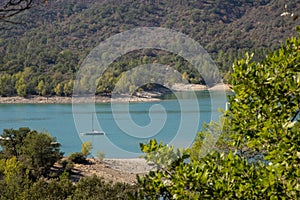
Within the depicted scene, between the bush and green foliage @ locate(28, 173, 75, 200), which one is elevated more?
green foliage @ locate(28, 173, 75, 200)

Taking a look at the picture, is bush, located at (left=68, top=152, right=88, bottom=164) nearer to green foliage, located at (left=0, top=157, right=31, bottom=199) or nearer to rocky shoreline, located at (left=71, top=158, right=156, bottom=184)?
rocky shoreline, located at (left=71, top=158, right=156, bottom=184)

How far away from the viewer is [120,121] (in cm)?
3388

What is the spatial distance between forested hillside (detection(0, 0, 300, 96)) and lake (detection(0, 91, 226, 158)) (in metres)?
5.96

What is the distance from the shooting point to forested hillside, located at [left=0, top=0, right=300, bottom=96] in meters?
55.1

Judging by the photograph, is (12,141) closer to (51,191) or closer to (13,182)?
(13,182)

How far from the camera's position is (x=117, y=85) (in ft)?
165

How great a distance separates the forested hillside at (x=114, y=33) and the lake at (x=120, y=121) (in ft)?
19.5

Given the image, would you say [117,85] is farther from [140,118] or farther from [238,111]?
[238,111]

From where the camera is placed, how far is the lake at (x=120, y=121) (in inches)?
1059

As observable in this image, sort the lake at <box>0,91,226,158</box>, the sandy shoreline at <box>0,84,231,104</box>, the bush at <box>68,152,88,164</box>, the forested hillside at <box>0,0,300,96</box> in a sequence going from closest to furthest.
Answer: the bush at <box>68,152,88,164</box>, the lake at <box>0,91,226,158</box>, the sandy shoreline at <box>0,84,231,104</box>, the forested hillside at <box>0,0,300,96</box>

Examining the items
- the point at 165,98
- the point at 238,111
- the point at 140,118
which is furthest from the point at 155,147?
the point at 165,98

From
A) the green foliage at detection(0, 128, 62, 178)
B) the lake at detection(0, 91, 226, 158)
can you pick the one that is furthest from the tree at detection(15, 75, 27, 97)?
the green foliage at detection(0, 128, 62, 178)

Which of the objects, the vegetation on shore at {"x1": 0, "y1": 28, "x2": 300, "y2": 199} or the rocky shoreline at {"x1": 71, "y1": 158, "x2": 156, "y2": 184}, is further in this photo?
the rocky shoreline at {"x1": 71, "y1": 158, "x2": 156, "y2": 184}

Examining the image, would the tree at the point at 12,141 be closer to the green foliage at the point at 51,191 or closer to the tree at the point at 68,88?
the green foliage at the point at 51,191
